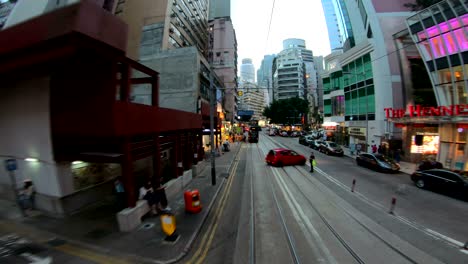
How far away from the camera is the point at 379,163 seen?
1844cm

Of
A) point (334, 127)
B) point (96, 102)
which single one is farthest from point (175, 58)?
point (334, 127)

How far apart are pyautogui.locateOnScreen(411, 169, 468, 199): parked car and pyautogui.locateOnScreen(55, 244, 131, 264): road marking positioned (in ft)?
52.7

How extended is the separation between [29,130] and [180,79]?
67.8ft

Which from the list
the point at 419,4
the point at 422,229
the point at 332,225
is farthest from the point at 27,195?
the point at 419,4

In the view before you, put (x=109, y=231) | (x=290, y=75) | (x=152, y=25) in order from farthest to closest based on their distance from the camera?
1. (x=290, y=75)
2. (x=152, y=25)
3. (x=109, y=231)

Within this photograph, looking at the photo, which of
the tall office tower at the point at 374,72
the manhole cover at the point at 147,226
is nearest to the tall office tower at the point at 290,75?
the tall office tower at the point at 374,72

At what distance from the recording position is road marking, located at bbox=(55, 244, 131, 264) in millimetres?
6152

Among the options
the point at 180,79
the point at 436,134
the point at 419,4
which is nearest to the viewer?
the point at 436,134

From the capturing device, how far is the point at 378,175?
56.6 feet

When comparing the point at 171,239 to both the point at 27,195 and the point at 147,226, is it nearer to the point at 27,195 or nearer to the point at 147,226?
the point at 147,226

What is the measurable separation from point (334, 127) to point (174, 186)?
38.6 meters

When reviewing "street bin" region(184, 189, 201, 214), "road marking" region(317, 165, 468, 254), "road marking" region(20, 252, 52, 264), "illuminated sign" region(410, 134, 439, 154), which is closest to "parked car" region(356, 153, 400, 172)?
"illuminated sign" region(410, 134, 439, 154)

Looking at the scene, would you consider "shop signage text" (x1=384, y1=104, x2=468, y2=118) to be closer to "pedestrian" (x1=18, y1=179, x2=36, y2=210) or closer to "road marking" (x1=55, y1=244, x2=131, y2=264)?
"road marking" (x1=55, y1=244, x2=131, y2=264)

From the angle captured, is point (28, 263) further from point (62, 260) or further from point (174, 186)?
point (174, 186)
